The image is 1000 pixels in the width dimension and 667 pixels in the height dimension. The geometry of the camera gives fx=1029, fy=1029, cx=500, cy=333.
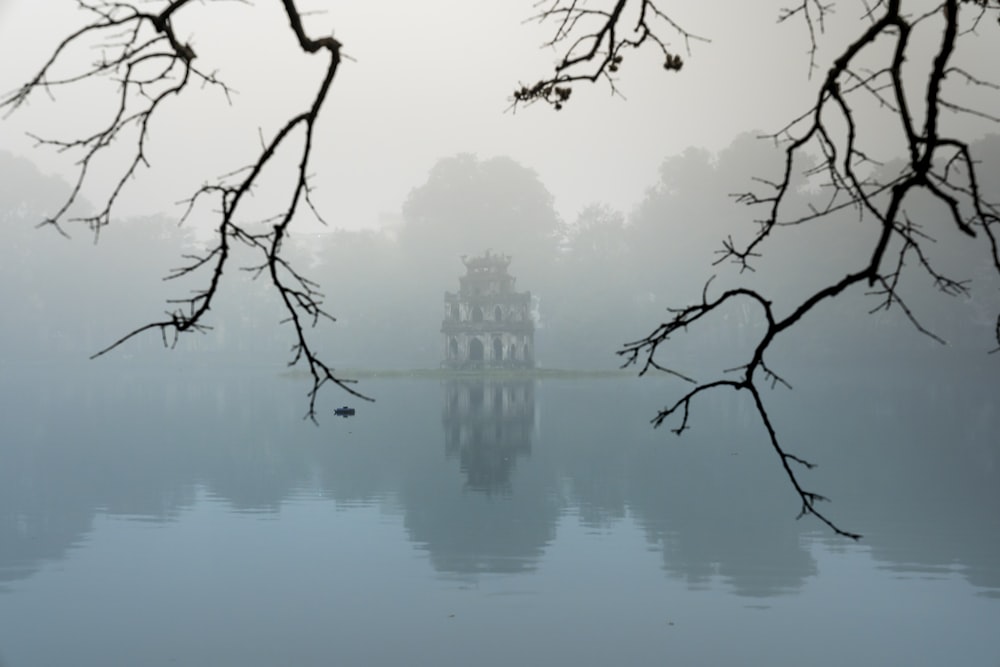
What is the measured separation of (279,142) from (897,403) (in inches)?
1195

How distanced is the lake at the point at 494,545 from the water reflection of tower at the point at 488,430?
132 millimetres

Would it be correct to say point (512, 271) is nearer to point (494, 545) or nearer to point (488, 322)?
point (488, 322)

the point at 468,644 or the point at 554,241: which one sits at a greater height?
the point at 554,241

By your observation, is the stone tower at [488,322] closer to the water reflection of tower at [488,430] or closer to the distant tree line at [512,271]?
the distant tree line at [512,271]

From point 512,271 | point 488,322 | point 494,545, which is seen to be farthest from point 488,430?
point 512,271

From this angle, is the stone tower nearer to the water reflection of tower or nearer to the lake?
the water reflection of tower

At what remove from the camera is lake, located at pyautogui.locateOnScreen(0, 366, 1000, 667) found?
323 inches

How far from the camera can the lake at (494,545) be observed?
8195 mm

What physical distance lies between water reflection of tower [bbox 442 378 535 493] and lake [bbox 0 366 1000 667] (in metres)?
0.13

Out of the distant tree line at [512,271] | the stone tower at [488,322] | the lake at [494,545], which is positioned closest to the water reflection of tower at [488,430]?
the lake at [494,545]

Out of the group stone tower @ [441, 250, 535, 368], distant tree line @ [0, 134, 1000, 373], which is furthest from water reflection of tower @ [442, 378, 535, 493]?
distant tree line @ [0, 134, 1000, 373]

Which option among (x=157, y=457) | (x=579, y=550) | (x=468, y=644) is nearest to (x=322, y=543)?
(x=579, y=550)

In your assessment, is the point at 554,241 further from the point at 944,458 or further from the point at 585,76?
the point at 585,76

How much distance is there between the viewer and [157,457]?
19422 mm
